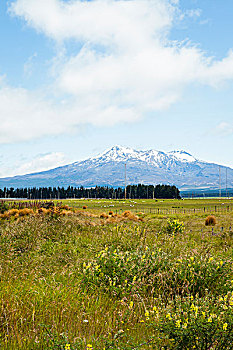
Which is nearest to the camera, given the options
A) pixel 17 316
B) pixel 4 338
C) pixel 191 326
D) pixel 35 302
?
pixel 191 326

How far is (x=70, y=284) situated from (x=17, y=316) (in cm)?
168

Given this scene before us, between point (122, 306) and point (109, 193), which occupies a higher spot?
point (122, 306)

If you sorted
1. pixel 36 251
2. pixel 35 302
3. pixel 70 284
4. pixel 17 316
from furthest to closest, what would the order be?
pixel 36 251
pixel 70 284
pixel 35 302
pixel 17 316

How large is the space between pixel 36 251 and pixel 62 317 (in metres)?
5.36

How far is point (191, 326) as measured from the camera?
3078 mm

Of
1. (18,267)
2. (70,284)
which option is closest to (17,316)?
(70,284)

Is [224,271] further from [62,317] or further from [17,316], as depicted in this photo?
[17,316]

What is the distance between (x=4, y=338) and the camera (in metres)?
3.28

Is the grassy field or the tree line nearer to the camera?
the grassy field

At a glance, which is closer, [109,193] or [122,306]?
[122,306]

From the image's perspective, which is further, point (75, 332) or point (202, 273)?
point (202, 273)

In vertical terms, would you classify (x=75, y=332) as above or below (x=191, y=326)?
below

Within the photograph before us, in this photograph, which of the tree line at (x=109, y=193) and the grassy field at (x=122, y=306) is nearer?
the grassy field at (x=122, y=306)

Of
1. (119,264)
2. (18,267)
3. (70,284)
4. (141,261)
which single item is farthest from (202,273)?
(18,267)
